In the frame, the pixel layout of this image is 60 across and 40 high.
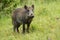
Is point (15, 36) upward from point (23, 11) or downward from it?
downward

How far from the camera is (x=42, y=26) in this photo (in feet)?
38.5

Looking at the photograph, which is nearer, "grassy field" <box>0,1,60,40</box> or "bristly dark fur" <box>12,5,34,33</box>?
"grassy field" <box>0,1,60,40</box>

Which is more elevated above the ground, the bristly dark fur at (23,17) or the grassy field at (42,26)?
the bristly dark fur at (23,17)

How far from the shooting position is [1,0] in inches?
617

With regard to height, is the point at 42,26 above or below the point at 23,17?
below

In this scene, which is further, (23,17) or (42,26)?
(42,26)

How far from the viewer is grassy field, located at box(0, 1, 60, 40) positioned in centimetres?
1019

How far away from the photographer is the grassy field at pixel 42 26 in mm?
10186

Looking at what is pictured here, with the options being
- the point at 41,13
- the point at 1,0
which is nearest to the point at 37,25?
the point at 41,13

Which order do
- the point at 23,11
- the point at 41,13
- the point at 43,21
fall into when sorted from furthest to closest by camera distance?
the point at 41,13, the point at 43,21, the point at 23,11

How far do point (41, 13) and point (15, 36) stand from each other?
369 centimetres

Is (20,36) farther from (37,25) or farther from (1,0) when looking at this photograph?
(1,0)

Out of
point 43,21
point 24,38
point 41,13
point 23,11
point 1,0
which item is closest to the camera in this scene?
point 24,38

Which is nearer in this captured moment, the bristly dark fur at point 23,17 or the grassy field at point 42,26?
the grassy field at point 42,26
